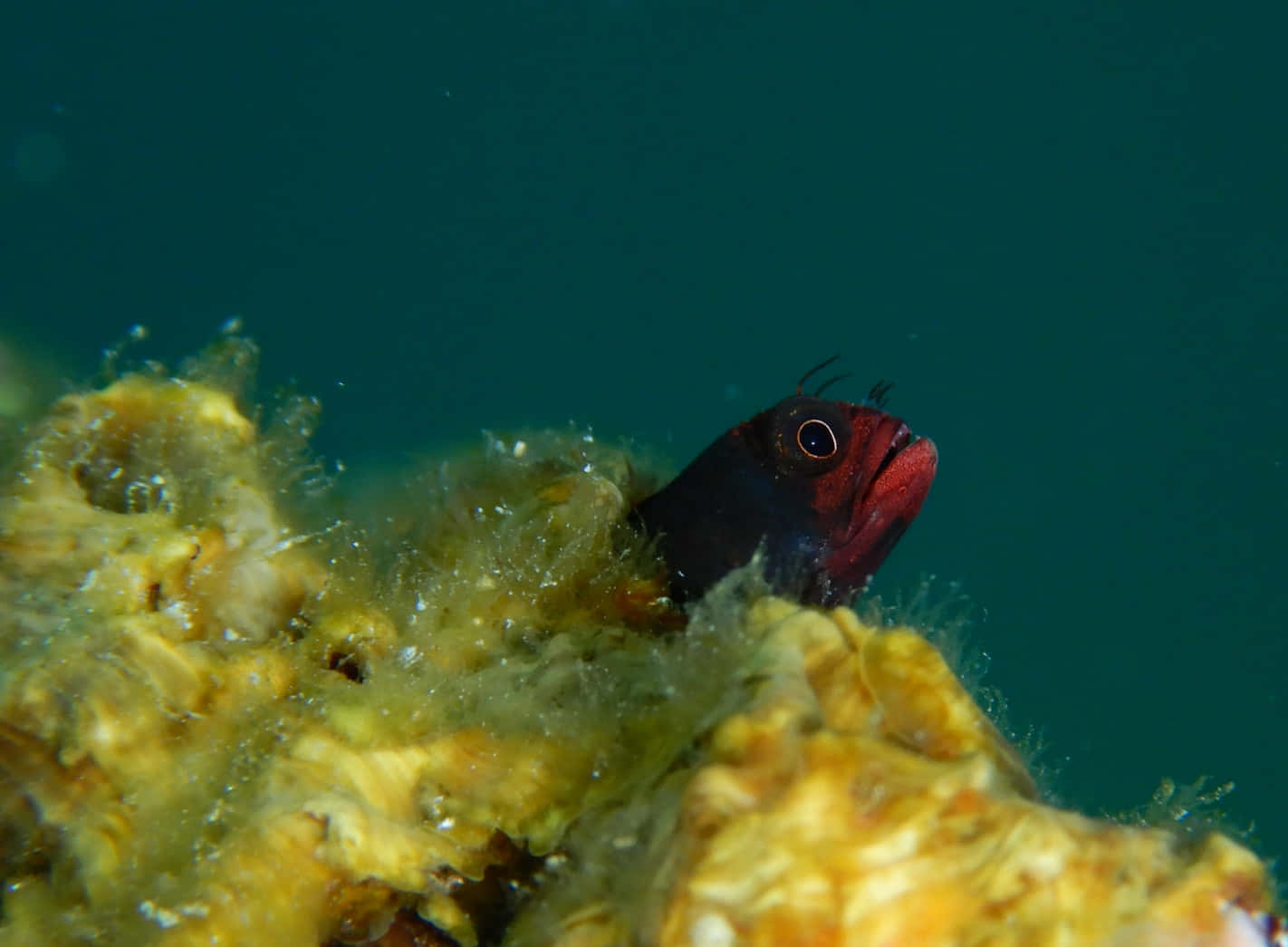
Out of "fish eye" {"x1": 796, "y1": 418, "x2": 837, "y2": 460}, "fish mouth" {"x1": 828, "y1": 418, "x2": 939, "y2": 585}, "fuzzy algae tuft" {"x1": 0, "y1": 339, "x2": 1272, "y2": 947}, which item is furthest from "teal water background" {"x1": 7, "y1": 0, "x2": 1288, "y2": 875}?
"fuzzy algae tuft" {"x1": 0, "y1": 339, "x2": 1272, "y2": 947}

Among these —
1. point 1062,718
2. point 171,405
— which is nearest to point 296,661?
point 171,405

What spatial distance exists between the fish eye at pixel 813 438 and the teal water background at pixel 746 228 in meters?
48.3

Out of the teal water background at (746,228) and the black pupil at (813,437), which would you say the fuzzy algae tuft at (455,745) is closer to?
the black pupil at (813,437)

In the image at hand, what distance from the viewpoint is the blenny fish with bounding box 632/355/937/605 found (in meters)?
3.41

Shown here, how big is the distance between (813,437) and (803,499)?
27 cm

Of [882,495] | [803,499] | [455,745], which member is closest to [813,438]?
[803,499]

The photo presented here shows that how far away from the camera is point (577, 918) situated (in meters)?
1.83

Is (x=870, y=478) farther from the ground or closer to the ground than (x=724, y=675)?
farther from the ground

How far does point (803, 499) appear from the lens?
11.3 ft

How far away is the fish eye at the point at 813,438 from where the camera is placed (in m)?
3.40

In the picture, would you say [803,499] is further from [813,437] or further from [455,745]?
[455,745]

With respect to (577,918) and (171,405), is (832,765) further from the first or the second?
(171,405)

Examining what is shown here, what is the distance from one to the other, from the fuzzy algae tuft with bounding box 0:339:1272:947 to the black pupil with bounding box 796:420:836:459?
81 centimetres

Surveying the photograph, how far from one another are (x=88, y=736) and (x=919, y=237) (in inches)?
3889
